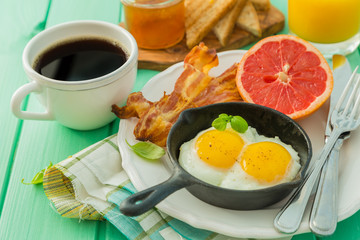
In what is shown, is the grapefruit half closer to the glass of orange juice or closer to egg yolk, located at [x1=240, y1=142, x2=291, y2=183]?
egg yolk, located at [x1=240, y1=142, x2=291, y2=183]

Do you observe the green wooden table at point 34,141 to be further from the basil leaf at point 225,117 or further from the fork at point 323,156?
the basil leaf at point 225,117

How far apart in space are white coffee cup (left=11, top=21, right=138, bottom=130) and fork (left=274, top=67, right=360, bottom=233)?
3.18 ft

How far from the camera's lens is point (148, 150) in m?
2.01

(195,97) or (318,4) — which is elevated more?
(318,4)

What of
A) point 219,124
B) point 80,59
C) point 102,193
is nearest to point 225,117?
point 219,124

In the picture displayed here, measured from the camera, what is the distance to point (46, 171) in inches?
79.8

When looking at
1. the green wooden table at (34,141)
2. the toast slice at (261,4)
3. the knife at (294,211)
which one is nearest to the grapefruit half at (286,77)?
the knife at (294,211)

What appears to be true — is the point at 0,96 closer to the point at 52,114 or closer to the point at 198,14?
the point at 52,114

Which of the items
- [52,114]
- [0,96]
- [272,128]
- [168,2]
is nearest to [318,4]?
[168,2]

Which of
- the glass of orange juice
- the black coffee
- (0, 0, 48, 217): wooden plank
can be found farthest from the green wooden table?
the black coffee

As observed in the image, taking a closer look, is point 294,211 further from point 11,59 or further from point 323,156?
point 11,59

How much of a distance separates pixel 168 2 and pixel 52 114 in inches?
40.6

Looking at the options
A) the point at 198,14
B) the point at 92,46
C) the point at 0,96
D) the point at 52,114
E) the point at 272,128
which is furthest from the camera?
the point at 198,14

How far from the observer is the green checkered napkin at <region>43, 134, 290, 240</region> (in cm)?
Answer: 183
